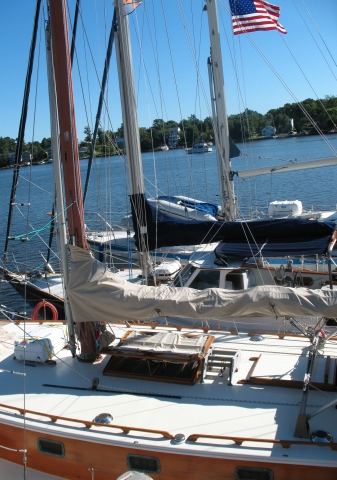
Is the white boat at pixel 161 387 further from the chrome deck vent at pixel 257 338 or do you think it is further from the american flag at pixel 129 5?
the american flag at pixel 129 5

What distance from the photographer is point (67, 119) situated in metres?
8.02

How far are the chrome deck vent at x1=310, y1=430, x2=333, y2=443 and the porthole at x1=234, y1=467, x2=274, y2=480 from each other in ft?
2.33

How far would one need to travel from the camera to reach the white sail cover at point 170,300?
7387mm

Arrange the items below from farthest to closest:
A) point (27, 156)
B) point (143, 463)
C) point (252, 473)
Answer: point (27, 156) → point (143, 463) → point (252, 473)

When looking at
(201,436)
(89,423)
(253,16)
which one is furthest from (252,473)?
(253,16)

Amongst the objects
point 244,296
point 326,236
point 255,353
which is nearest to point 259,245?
point 326,236

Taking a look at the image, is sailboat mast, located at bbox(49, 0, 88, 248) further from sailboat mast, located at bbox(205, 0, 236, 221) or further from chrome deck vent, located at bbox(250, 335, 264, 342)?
sailboat mast, located at bbox(205, 0, 236, 221)

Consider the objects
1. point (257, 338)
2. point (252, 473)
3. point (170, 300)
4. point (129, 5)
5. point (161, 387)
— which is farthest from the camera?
point (129, 5)

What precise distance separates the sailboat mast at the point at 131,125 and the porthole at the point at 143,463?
5.69 metres

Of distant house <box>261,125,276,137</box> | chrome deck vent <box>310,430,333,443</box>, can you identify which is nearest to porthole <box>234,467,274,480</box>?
chrome deck vent <box>310,430,333,443</box>

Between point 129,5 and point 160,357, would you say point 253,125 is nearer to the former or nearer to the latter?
point 129,5

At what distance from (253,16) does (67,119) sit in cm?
1109

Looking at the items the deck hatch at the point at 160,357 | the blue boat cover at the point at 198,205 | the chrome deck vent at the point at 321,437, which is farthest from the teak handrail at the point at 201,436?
the blue boat cover at the point at 198,205

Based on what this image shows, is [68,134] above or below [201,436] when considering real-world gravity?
above
